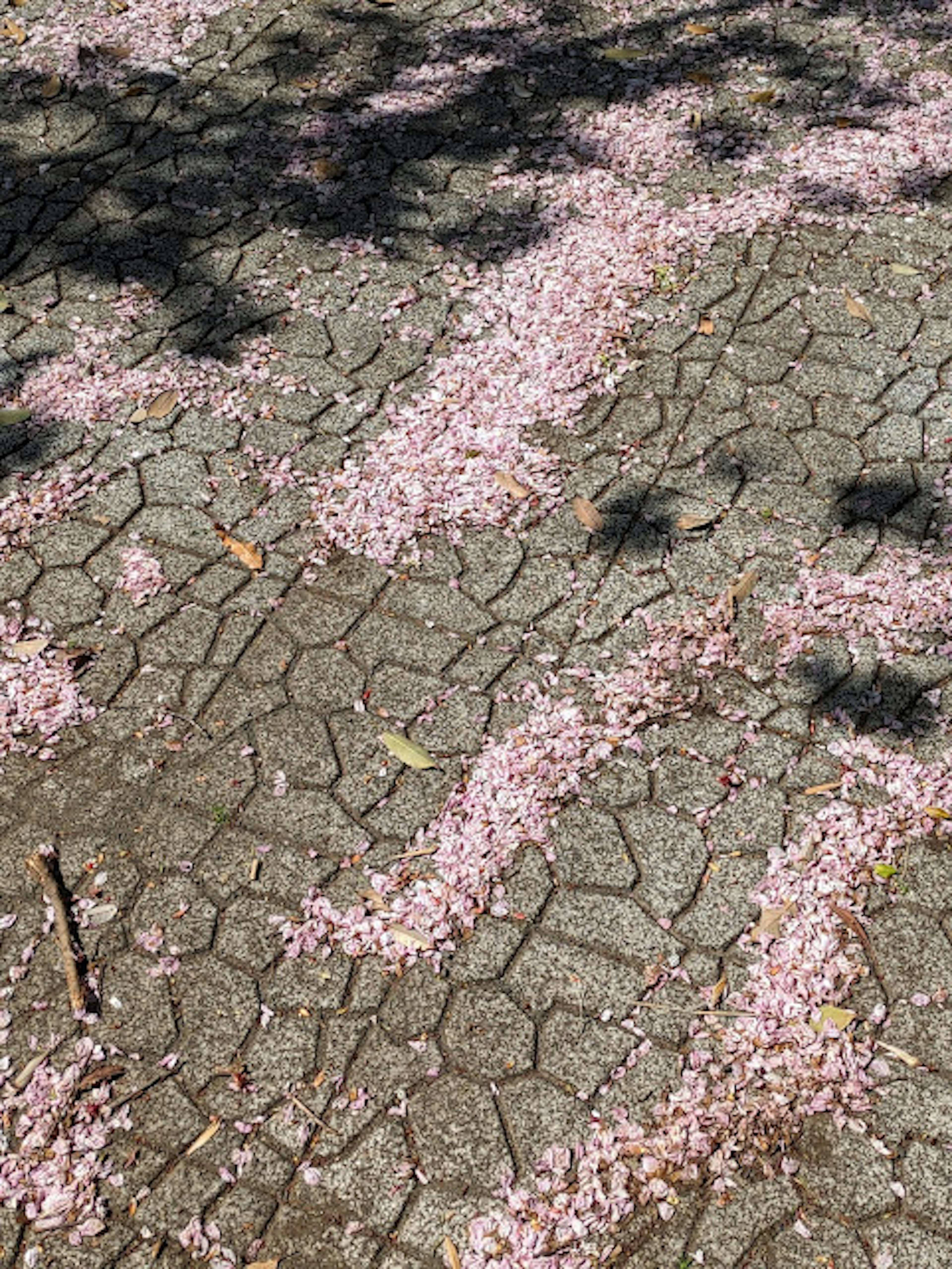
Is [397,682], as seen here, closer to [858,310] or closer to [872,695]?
[872,695]

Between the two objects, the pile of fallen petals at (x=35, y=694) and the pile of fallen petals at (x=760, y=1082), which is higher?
the pile of fallen petals at (x=35, y=694)

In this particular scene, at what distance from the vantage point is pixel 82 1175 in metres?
3.28

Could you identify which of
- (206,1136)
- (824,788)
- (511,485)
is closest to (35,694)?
(206,1136)

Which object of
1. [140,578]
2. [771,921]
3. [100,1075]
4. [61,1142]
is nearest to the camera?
[61,1142]

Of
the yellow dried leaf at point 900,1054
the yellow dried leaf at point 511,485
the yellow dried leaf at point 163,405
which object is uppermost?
the yellow dried leaf at point 163,405

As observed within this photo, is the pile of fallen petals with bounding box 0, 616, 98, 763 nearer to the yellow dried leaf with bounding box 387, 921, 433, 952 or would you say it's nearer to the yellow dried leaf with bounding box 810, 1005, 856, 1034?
the yellow dried leaf with bounding box 387, 921, 433, 952

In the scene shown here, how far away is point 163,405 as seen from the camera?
213 inches

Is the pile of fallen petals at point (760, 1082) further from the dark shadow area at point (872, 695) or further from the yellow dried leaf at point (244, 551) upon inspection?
the yellow dried leaf at point (244, 551)

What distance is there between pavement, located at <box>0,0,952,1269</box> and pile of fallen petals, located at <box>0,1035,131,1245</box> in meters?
0.06

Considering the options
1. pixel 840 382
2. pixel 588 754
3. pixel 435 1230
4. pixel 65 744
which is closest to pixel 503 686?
pixel 588 754

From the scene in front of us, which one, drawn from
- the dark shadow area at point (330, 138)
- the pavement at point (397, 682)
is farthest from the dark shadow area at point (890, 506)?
the dark shadow area at point (330, 138)

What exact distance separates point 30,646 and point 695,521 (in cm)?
244

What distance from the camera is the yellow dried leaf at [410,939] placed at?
369 cm

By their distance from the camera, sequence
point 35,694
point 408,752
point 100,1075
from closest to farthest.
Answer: point 100,1075, point 408,752, point 35,694
